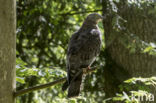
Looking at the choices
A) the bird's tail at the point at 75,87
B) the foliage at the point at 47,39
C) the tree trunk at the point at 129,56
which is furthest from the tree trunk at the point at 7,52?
the tree trunk at the point at 129,56

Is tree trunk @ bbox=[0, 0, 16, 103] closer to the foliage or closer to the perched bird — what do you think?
the perched bird

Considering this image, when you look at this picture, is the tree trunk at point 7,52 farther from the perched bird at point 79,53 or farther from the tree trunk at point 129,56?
the tree trunk at point 129,56

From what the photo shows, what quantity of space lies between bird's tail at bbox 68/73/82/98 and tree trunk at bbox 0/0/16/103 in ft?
1.81

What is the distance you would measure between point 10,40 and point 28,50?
9.19 feet

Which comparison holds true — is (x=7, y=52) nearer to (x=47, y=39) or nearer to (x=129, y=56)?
(x=47, y=39)

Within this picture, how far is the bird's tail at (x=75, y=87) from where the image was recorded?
234 cm

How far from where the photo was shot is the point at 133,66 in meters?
4.31

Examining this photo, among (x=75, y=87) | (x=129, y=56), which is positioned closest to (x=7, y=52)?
(x=75, y=87)

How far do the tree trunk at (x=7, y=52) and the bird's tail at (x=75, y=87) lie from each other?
553mm

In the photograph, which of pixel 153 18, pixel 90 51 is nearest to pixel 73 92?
pixel 90 51

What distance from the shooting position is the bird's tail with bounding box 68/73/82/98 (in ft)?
7.67

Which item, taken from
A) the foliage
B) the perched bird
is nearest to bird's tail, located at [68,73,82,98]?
the perched bird

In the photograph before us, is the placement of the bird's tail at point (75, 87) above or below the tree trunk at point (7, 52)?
below

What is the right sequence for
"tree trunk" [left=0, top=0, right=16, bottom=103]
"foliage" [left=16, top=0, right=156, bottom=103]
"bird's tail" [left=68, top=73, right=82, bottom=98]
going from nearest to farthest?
"tree trunk" [left=0, top=0, right=16, bottom=103]
"bird's tail" [left=68, top=73, right=82, bottom=98]
"foliage" [left=16, top=0, right=156, bottom=103]
